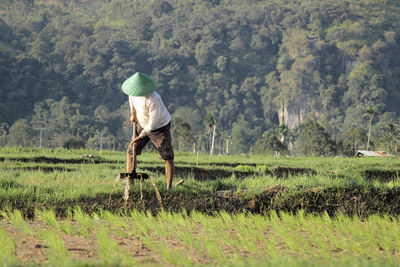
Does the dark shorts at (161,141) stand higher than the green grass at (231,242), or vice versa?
the dark shorts at (161,141)

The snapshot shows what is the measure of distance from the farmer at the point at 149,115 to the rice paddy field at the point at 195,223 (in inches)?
20.6

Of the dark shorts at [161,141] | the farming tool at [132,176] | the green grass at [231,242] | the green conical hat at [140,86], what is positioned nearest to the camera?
the green grass at [231,242]

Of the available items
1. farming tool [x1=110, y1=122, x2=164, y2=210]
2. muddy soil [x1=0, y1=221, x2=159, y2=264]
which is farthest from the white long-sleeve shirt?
muddy soil [x1=0, y1=221, x2=159, y2=264]

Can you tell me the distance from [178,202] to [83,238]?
2.41 meters

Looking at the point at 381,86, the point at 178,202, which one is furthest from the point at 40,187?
the point at 381,86

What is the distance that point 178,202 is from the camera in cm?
802

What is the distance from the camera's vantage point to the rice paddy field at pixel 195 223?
4875 millimetres

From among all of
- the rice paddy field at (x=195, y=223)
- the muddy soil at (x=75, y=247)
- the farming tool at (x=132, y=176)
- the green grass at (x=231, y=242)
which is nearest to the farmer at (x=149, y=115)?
the farming tool at (x=132, y=176)

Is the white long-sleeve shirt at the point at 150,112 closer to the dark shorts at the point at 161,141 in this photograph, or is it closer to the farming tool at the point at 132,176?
the dark shorts at the point at 161,141

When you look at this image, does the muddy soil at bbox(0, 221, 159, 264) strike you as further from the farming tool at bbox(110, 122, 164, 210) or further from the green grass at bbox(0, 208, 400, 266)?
the farming tool at bbox(110, 122, 164, 210)

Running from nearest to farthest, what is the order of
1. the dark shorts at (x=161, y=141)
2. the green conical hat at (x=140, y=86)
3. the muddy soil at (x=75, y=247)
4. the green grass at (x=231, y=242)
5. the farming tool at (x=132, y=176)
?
the green grass at (x=231, y=242), the muddy soil at (x=75, y=247), the farming tool at (x=132, y=176), the green conical hat at (x=140, y=86), the dark shorts at (x=161, y=141)

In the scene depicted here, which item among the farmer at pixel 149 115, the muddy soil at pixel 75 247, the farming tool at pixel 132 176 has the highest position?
the farmer at pixel 149 115

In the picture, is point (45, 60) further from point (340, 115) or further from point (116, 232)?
point (116, 232)

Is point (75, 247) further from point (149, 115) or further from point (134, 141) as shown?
point (149, 115)
